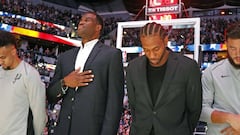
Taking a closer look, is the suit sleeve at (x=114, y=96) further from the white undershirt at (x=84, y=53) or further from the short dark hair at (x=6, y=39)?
the short dark hair at (x=6, y=39)

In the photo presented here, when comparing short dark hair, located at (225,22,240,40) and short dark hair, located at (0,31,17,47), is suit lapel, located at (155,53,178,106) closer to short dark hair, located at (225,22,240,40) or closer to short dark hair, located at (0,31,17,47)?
short dark hair, located at (225,22,240,40)

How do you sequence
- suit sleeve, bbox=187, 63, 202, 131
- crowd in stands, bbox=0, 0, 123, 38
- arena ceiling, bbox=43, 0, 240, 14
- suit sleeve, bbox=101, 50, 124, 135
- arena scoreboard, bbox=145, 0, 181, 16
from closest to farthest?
suit sleeve, bbox=187, 63, 202, 131 < suit sleeve, bbox=101, 50, 124, 135 < arena scoreboard, bbox=145, 0, 181, 16 < arena ceiling, bbox=43, 0, 240, 14 < crowd in stands, bbox=0, 0, 123, 38

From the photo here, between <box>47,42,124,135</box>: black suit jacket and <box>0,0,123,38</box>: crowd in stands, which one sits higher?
<box>0,0,123,38</box>: crowd in stands

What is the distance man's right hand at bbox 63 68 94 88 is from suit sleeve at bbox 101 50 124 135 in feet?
0.41

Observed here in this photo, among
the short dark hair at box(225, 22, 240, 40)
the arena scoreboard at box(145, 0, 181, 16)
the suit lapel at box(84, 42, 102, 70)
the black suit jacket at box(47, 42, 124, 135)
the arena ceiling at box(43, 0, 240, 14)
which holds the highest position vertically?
the arena ceiling at box(43, 0, 240, 14)

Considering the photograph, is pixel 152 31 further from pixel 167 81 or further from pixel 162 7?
pixel 162 7

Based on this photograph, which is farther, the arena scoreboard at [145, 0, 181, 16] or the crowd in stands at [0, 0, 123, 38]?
the crowd in stands at [0, 0, 123, 38]

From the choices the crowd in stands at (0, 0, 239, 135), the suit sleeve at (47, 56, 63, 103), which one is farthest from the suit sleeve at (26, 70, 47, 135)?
the crowd in stands at (0, 0, 239, 135)

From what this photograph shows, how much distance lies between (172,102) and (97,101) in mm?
468

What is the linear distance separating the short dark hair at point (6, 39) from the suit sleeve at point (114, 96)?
61 centimetres

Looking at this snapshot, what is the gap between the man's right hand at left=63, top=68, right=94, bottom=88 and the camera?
231 cm

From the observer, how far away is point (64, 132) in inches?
91.5

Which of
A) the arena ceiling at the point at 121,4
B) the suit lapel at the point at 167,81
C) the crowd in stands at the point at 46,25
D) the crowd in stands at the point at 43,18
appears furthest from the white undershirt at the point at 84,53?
the crowd in stands at the point at 43,18

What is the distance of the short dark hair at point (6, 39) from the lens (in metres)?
2.36
